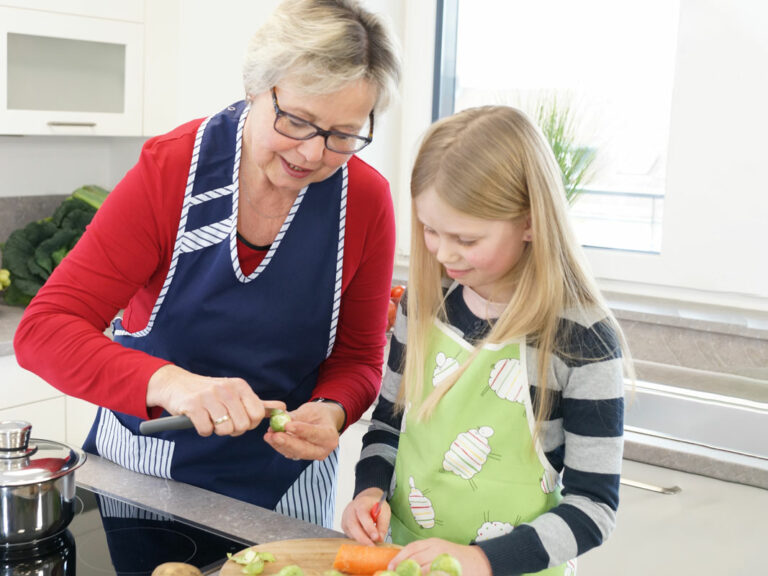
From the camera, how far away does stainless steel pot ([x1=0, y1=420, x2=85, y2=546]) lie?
3.32ft

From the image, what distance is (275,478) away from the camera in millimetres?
1380

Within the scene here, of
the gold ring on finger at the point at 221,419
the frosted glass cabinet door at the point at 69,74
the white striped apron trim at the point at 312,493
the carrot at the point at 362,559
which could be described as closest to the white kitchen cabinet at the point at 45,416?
the frosted glass cabinet door at the point at 69,74

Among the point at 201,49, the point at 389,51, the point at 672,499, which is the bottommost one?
the point at 672,499

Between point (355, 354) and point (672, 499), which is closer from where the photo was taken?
point (355, 354)

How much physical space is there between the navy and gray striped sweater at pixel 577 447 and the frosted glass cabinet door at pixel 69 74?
72.7 inches

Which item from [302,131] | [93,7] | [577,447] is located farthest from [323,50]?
[93,7]

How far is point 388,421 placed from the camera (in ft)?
4.20

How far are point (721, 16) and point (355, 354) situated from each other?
143 cm

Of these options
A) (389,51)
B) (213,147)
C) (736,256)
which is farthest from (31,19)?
(736,256)

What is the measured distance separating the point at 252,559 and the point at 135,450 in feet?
1.26

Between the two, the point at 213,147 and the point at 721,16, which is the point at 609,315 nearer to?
the point at 213,147

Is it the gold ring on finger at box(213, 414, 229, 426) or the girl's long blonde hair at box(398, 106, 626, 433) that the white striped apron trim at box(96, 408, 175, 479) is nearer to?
the gold ring on finger at box(213, 414, 229, 426)

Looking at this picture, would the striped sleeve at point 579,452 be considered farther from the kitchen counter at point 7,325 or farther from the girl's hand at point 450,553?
the kitchen counter at point 7,325

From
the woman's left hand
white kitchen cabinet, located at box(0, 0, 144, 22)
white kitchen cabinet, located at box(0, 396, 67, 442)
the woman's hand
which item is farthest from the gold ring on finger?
white kitchen cabinet, located at box(0, 0, 144, 22)
